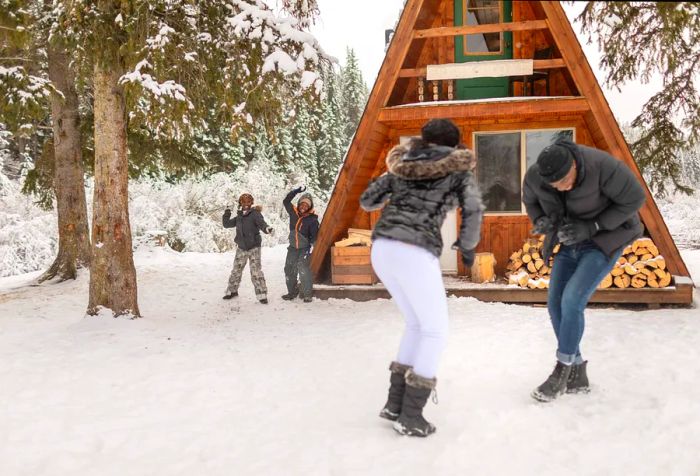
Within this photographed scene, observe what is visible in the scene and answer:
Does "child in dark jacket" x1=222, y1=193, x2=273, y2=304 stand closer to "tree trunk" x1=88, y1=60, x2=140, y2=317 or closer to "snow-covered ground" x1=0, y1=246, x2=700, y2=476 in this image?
"snow-covered ground" x1=0, y1=246, x2=700, y2=476

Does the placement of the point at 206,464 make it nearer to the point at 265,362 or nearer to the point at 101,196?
the point at 265,362

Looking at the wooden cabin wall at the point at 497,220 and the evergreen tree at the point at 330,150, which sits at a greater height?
the evergreen tree at the point at 330,150

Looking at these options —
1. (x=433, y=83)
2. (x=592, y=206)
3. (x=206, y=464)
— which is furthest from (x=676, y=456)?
(x=433, y=83)

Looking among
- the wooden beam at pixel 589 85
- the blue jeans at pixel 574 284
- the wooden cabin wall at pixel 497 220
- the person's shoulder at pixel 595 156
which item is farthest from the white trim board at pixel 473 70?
the blue jeans at pixel 574 284

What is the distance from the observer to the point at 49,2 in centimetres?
848

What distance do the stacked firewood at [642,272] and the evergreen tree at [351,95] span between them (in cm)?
3821

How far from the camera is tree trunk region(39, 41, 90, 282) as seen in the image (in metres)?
10.4

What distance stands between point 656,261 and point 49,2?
10.3 metres

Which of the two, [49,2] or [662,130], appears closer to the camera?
[49,2]

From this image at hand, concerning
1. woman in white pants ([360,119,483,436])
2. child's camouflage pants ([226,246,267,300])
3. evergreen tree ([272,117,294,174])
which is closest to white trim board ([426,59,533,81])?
child's camouflage pants ([226,246,267,300])

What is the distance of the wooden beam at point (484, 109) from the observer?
301 inches

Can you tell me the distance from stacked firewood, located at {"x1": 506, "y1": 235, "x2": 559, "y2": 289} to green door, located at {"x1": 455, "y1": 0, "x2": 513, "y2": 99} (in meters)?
2.89

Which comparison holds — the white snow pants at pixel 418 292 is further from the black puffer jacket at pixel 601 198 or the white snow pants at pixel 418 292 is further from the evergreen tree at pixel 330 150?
the evergreen tree at pixel 330 150

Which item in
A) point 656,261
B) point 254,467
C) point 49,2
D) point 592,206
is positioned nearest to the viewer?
point 254,467
